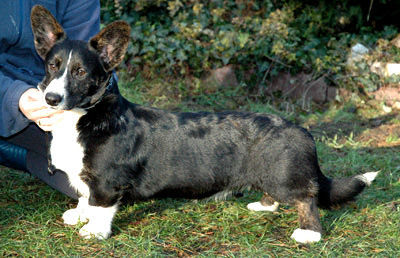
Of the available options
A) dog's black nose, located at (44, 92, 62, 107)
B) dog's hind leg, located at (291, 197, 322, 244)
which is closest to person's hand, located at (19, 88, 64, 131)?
dog's black nose, located at (44, 92, 62, 107)

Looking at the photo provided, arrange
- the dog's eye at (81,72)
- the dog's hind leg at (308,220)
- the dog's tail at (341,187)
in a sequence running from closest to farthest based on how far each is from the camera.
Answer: the dog's eye at (81,72) → the dog's hind leg at (308,220) → the dog's tail at (341,187)

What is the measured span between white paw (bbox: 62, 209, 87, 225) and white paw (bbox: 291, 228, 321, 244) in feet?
4.59

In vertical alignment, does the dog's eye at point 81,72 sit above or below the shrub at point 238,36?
above

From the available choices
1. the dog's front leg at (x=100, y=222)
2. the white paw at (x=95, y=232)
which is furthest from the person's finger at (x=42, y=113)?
the white paw at (x=95, y=232)

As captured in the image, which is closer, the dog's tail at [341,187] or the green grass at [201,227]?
the green grass at [201,227]

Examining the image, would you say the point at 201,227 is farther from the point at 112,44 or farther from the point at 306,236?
the point at 112,44

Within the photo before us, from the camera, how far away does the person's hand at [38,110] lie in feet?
9.86

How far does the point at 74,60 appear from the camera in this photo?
285 centimetres

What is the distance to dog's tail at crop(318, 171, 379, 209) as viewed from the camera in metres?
3.24

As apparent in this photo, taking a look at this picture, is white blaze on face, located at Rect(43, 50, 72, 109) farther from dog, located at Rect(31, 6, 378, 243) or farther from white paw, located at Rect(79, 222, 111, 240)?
white paw, located at Rect(79, 222, 111, 240)

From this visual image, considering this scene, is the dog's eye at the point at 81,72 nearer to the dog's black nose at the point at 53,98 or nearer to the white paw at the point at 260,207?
the dog's black nose at the point at 53,98

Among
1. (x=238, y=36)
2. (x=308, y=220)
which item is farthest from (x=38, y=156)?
(x=238, y=36)

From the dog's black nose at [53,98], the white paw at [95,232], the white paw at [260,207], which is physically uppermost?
the dog's black nose at [53,98]

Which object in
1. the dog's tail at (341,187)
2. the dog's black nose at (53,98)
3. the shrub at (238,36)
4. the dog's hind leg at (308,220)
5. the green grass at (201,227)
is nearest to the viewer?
the dog's black nose at (53,98)
